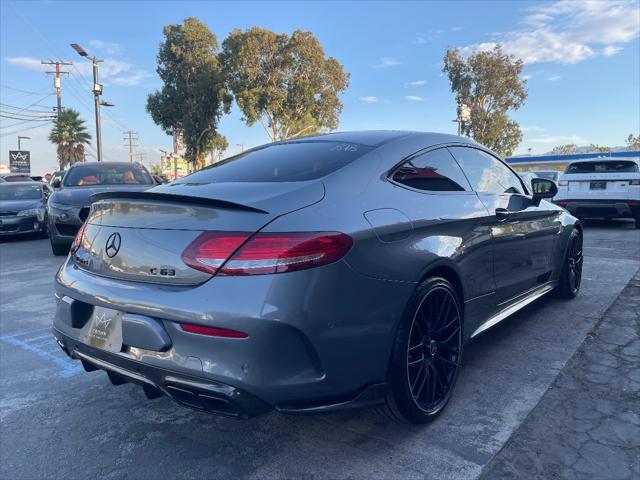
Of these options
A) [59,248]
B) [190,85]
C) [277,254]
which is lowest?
[59,248]

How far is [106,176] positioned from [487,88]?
118ft

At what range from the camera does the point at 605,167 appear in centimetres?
1083

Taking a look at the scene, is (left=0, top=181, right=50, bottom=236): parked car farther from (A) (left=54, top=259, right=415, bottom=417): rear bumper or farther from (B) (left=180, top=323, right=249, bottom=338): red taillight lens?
(B) (left=180, top=323, right=249, bottom=338): red taillight lens

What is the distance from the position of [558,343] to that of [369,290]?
2319 millimetres

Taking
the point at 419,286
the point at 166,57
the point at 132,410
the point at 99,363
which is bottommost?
the point at 132,410

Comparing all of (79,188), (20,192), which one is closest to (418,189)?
(79,188)

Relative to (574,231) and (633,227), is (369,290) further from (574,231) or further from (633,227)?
(633,227)

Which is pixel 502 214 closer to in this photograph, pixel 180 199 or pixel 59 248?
pixel 180 199

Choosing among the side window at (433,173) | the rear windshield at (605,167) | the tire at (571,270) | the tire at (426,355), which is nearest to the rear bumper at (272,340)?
the tire at (426,355)

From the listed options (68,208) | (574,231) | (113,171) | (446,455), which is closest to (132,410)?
(446,455)

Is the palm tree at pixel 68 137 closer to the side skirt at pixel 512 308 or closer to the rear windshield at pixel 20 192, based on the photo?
the rear windshield at pixel 20 192

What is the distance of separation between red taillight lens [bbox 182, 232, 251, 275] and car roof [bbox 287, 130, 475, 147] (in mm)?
1119

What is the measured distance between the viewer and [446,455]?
Answer: 2.34 metres

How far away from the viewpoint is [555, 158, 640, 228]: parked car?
10492mm
